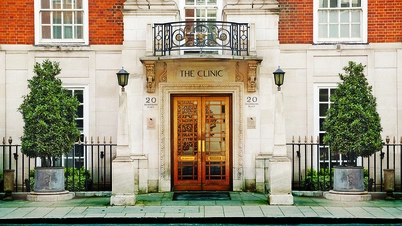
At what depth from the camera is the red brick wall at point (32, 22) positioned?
16.6 m

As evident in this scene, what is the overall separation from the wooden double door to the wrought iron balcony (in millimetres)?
1419

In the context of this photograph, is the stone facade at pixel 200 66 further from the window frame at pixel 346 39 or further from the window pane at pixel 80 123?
the window pane at pixel 80 123

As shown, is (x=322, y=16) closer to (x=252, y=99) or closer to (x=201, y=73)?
(x=252, y=99)

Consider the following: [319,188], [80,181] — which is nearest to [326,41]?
[319,188]

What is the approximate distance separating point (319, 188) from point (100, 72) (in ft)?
22.1

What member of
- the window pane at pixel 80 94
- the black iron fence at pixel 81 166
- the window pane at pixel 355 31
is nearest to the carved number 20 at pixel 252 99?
the window pane at pixel 355 31

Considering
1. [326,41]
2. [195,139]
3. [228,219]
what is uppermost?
[326,41]

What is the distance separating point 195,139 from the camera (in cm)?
1622

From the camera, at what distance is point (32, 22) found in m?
16.7

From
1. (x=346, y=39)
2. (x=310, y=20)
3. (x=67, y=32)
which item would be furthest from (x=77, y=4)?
(x=346, y=39)

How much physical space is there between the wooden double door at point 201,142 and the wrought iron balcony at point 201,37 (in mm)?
1419

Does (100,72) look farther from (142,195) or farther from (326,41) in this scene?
(326,41)

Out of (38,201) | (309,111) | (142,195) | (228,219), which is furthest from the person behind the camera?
(309,111)

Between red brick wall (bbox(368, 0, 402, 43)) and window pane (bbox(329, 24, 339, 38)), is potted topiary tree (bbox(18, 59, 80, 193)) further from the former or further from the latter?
red brick wall (bbox(368, 0, 402, 43))
